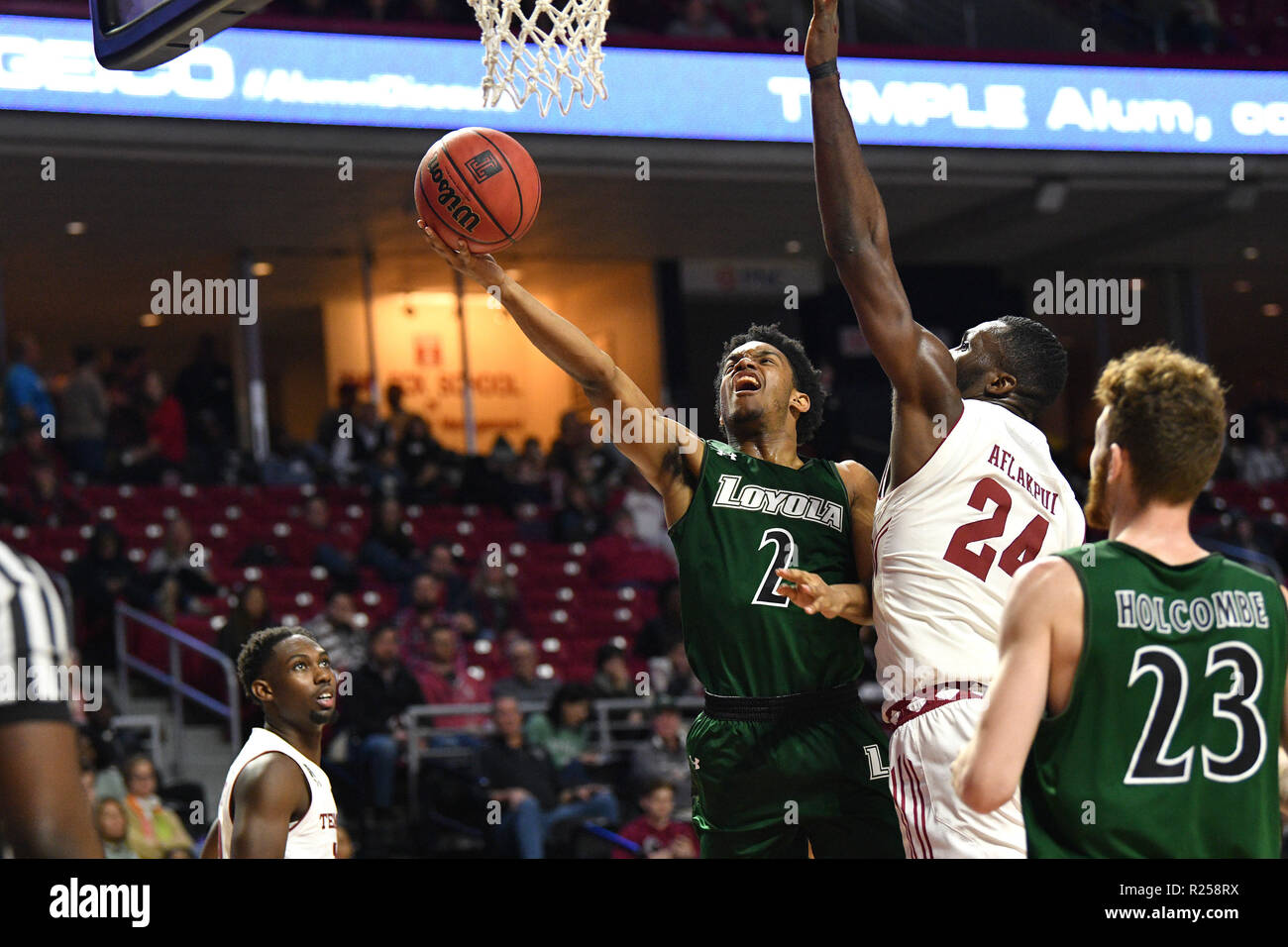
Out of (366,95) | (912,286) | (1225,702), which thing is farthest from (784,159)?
(1225,702)

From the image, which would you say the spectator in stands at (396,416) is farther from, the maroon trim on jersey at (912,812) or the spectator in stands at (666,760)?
the maroon trim on jersey at (912,812)

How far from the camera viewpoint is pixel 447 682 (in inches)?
412

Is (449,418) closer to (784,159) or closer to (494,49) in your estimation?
(784,159)

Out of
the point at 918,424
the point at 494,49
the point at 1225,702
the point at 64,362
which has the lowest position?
the point at 1225,702

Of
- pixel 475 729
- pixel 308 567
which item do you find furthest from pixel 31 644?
pixel 308 567

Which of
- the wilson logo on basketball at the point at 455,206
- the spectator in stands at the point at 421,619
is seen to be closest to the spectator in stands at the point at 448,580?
the spectator in stands at the point at 421,619

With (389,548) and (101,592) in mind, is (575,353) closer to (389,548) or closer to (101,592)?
(101,592)

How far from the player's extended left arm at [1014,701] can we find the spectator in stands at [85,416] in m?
11.3

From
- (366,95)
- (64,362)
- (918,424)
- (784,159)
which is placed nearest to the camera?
(918,424)

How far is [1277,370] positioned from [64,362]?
15.8 m

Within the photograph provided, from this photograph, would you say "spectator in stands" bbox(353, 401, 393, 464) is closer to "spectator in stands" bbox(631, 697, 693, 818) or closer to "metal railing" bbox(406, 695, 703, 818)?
"metal railing" bbox(406, 695, 703, 818)

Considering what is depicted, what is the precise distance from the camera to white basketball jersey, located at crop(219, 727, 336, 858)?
4258 millimetres

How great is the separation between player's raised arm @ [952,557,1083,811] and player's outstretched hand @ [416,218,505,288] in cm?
184

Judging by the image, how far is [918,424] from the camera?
3.79 m
